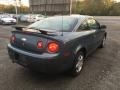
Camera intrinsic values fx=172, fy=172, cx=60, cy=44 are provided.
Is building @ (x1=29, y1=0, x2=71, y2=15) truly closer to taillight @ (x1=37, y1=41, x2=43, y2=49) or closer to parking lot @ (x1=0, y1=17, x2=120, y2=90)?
parking lot @ (x1=0, y1=17, x2=120, y2=90)

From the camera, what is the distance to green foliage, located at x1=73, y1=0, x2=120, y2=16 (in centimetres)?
4919

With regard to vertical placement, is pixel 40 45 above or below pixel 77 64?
above

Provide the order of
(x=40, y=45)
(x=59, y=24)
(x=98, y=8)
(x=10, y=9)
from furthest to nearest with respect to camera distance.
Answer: (x=10, y=9)
(x=98, y=8)
(x=59, y=24)
(x=40, y=45)

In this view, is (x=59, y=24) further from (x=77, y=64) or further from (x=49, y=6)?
(x=49, y=6)

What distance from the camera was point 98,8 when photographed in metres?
52.0

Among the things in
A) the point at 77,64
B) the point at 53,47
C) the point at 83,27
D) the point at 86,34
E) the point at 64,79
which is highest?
the point at 83,27

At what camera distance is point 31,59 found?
11.4 ft

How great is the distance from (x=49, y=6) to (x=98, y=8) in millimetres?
16653

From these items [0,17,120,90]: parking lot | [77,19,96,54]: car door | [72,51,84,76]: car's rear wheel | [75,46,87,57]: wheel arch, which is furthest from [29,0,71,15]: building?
[72,51,84,76]: car's rear wheel

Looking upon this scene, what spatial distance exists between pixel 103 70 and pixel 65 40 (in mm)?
1639

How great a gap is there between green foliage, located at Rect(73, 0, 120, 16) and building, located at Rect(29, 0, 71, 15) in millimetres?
8559

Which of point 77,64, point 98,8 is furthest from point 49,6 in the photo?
point 77,64

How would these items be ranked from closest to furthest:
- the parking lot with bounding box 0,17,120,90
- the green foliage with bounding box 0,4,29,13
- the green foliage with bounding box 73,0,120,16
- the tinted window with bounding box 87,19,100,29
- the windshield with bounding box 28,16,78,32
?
the parking lot with bounding box 0,17,120,90 → the windshield with bounding box 28,16,78,32 → the tinted window with bounding box 87,19,100,29 → the green foliage with bounding box 73,0,120,16 → the green foliage with bounding box 0,4,29,13

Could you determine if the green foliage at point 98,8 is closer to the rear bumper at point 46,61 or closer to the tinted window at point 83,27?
the tinted window at point 83,27
